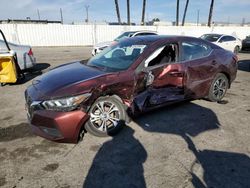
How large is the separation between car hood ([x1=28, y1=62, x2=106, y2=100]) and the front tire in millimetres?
450

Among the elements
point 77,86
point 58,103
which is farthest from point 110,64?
point 58,103

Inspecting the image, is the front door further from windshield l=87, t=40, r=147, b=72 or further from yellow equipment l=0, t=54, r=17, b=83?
yellow equipment l=0, t=54, r=17, b=83

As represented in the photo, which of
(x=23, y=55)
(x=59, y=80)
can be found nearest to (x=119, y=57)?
(x=59, y=80)

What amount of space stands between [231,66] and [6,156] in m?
4.96

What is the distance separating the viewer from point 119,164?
320cm

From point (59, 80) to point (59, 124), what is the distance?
2.77ft

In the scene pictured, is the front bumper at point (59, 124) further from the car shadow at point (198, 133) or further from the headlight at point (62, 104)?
the car shadow at point (198, 133)

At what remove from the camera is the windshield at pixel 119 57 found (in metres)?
4.24

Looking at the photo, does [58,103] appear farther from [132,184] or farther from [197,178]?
[197,178]

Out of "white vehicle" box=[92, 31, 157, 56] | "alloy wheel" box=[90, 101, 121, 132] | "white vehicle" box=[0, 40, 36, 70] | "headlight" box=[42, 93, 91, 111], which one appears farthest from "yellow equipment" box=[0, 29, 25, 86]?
"white vehicle" box=[92, 31, 157, 56]

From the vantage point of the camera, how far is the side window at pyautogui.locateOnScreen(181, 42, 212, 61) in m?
4.78

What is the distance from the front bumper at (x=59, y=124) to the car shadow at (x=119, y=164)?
0.48m

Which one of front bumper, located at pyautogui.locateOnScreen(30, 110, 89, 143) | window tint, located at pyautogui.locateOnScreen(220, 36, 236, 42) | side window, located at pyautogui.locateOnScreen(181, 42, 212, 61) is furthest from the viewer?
window tint, located at pyautogui.locateOnScreen(220, 36, 236, 42)

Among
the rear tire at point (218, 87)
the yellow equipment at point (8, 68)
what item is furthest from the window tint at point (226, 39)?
the yellow equipment at point (8, 68)
